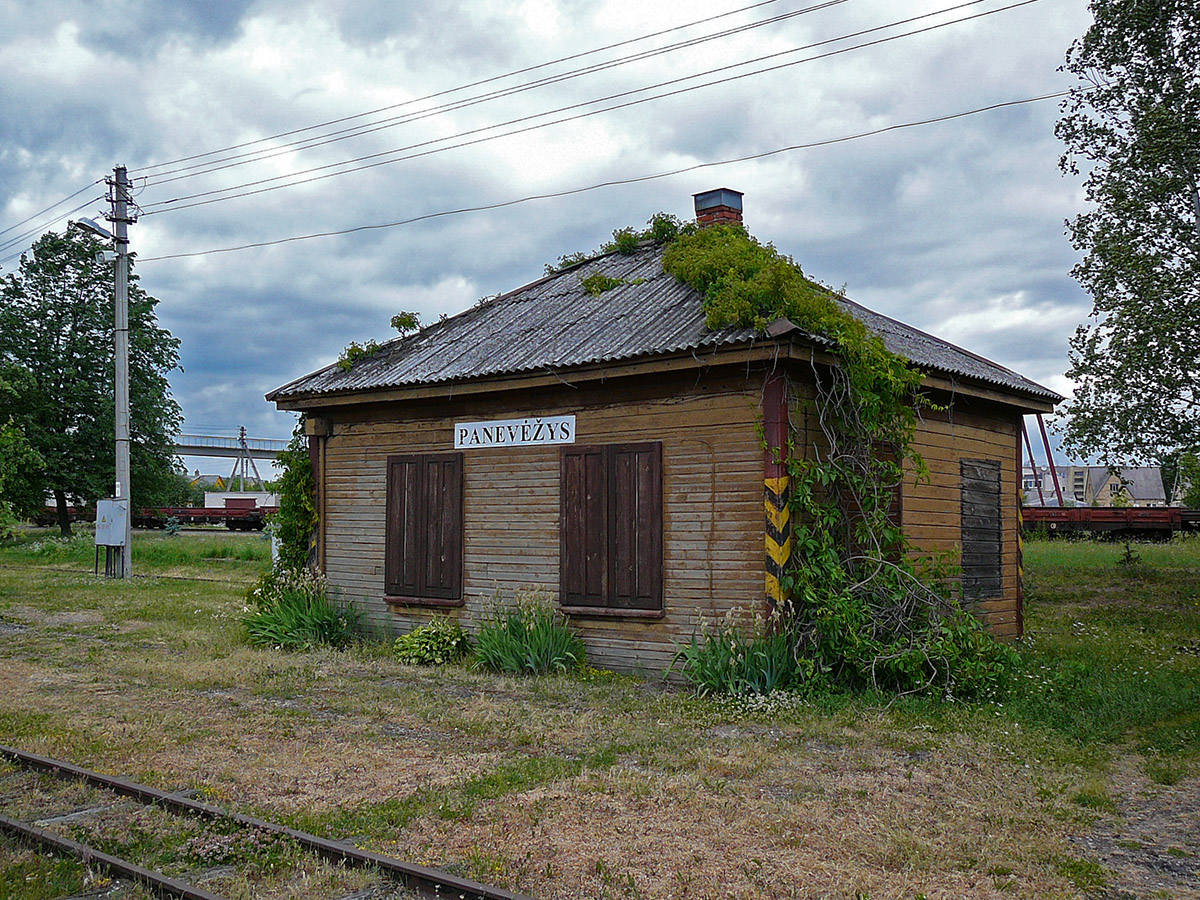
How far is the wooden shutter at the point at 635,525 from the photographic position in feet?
34.0

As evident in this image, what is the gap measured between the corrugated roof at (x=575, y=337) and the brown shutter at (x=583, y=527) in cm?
104

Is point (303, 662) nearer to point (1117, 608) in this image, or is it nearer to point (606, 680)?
point (606, 680)

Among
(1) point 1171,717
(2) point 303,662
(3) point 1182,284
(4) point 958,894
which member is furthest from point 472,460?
(3) point 1182,284

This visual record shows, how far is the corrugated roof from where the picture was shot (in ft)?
35.2

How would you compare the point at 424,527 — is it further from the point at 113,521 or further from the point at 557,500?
the point at 113,521

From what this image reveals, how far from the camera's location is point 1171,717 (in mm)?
8336

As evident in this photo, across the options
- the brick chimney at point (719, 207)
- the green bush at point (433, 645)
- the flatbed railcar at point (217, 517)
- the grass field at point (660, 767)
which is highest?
the brick chimney at point (719, 207)

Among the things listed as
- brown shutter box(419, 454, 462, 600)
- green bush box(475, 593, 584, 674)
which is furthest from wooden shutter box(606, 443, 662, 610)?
brown shutter box(419, 454, 462, 600)

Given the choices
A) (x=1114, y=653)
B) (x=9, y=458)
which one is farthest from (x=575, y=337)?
(x=9, y=458)

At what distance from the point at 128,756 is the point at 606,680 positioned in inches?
179

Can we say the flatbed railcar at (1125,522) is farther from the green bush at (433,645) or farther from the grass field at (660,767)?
the green bush at (433,645)

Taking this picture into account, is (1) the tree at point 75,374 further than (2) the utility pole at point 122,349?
Yes

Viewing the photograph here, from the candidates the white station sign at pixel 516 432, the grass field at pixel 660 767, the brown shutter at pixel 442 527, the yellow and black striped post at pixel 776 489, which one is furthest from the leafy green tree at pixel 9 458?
the yellow and black striped post at pixel 776 489

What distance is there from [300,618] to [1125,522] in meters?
28.8
